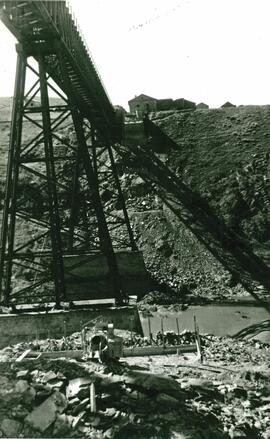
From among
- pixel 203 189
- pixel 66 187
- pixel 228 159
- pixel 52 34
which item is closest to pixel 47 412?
pixel 66 187

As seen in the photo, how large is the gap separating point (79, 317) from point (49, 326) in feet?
2.26

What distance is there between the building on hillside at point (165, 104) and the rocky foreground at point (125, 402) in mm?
22717

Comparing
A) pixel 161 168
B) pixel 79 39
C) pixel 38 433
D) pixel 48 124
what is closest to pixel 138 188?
pixel 161 168

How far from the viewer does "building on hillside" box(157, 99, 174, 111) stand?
27578mm

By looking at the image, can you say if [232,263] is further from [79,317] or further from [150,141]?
[150,141]

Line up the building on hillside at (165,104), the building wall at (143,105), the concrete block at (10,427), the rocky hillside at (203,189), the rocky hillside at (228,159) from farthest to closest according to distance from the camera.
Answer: the building wall at (143,105) → the building on hillside at (165,104) → the rocky hillside at (228,159) → the rocky hillside at (203,189) → the concrete block at (10,427)

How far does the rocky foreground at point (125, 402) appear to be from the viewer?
5.02 metres

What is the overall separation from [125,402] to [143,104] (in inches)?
981

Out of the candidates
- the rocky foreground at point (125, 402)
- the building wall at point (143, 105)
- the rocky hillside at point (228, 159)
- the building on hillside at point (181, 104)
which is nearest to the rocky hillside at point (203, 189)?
the rocky hillside at point (228, 159)

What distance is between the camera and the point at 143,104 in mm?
28359

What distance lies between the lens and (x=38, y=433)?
496 centimetres

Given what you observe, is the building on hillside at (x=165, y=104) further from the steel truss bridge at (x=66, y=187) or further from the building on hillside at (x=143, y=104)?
the steel truss bridge at (x=66, y=187)

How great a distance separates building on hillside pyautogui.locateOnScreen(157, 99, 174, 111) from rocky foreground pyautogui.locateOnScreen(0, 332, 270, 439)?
22717 millimetres

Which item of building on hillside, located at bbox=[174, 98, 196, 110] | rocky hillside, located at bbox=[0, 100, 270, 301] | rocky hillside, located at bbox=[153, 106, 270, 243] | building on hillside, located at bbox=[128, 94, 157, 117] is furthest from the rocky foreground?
building on hillside, located at bbox=[174, 98, 196, 110]
